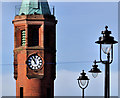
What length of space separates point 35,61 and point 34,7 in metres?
5.22

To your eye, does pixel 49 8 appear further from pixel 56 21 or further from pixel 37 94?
pixel 37 94

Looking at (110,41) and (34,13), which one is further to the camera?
(34,13)

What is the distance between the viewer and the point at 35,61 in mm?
51281

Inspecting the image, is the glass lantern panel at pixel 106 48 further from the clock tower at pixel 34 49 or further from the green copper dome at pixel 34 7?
the green copper dome at pixel 34 7

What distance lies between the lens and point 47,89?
173 feet

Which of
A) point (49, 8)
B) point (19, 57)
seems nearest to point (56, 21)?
point (49, 8)

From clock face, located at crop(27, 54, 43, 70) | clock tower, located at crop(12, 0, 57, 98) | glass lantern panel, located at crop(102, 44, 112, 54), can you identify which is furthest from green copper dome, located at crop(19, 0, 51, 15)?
glass lantern panel, located at crop(102, 44, 112, 54)

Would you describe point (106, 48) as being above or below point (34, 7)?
below

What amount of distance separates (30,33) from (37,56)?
7.59ft

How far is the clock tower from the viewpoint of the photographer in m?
51.1

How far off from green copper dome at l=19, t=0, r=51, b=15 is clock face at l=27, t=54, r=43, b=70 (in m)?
4.25

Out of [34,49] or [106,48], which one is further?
[34,49]

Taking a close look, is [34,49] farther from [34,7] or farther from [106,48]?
[106,48]

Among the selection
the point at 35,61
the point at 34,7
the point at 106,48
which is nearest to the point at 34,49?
the point at 35,61
